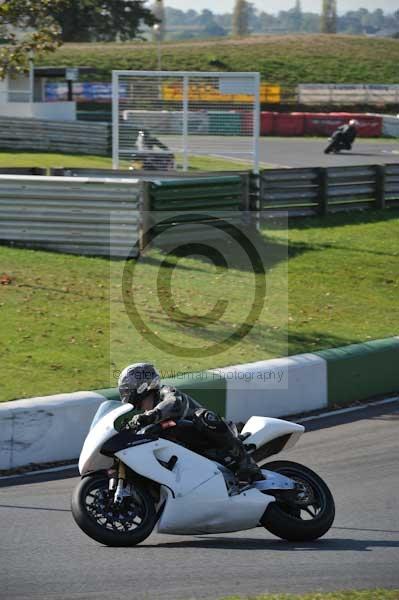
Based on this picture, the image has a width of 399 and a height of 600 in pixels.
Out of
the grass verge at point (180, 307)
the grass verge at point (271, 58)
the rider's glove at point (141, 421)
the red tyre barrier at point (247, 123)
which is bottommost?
the grass verge at point (180, 307)

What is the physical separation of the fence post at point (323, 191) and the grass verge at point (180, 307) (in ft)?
4.89

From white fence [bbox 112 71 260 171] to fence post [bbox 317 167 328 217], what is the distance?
1283 mm

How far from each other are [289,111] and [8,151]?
21.5m

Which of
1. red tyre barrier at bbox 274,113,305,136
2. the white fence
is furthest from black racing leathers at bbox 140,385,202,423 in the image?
red tyre barrier at bbox 274,113,305,136

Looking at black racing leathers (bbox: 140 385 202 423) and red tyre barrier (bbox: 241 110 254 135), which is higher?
red tyre barrier (bbox: 241 110 254 135)

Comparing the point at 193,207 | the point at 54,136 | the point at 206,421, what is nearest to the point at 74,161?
the point at 54,136

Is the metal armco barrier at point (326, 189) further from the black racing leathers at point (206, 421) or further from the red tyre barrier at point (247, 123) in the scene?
the black racing leathers at point (206, 421)

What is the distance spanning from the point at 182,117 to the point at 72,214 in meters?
4.71

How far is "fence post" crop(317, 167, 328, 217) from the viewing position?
20203 mm

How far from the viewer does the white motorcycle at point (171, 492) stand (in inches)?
261

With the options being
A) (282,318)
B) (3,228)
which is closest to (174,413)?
(282,318)

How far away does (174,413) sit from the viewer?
22.3 ft

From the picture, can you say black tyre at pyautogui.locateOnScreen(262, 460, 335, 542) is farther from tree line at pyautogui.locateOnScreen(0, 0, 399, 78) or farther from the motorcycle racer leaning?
tree line at pyautogui.locateOnScreen(0, 0, 399, 78)

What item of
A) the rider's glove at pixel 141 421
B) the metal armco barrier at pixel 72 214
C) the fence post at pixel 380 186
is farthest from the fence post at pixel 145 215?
the rider's glove at pixel 141 421
